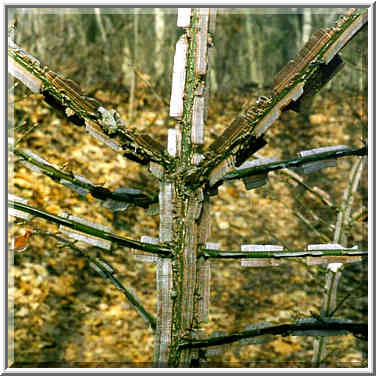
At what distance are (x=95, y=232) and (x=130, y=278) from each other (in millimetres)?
3454

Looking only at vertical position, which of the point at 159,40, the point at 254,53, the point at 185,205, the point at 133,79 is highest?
the point at 254,53

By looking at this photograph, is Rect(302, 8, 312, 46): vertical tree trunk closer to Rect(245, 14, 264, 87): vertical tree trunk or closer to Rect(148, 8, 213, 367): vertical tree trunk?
Rect(245, 14, 264, 87): vertical tree trunk

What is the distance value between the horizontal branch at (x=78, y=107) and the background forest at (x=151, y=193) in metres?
0.58

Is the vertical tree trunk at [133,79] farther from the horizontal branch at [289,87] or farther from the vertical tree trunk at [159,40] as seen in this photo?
the horizontal branch at [289,87]

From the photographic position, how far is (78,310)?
12.9 feet

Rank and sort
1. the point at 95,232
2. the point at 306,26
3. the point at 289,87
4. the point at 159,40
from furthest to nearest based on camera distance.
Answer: the point at 306,26
the point at 159,40
the point at 95,232
the point at 289,87

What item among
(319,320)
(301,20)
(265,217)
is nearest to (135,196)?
(319,320)

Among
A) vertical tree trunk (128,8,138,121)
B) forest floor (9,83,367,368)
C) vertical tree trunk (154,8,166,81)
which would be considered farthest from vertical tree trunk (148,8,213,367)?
vertical tree trunk (154,8,166,81)

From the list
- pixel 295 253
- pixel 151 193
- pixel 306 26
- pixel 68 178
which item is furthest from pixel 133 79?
pixel 295 253

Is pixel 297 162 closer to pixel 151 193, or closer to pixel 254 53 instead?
pixel 151 193

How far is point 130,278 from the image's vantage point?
435 cm

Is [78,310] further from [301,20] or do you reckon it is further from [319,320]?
[301,20]

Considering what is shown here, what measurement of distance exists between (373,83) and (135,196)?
759 mm

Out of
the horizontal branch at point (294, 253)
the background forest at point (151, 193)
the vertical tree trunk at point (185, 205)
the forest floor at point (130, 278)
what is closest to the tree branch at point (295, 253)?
the horizontal branch at point (294, 253)
